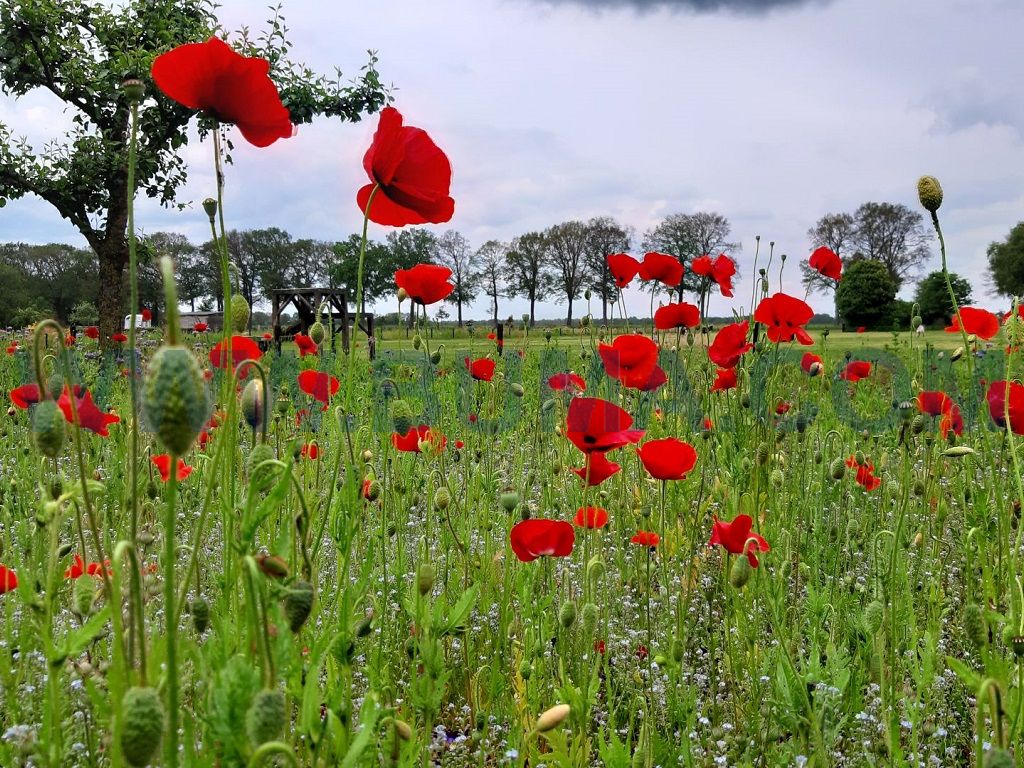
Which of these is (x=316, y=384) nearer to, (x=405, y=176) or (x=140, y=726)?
(x=405, y=176)

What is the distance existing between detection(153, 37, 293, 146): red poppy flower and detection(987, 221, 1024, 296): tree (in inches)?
2110

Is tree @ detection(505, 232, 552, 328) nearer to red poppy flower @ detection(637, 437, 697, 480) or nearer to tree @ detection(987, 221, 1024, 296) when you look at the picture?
tree @ detection(987, 221, 1024, 296)

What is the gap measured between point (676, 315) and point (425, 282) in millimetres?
1075

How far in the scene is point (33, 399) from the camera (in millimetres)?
2707

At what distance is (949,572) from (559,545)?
2190mm

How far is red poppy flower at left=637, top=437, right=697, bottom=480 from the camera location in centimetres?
170

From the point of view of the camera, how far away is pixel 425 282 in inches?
88.0

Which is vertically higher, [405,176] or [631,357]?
[405,176]

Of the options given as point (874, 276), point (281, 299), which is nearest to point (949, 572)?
point (281, 299)

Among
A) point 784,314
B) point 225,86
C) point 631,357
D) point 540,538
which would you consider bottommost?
point 540,538

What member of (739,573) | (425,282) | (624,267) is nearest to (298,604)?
(739,573)

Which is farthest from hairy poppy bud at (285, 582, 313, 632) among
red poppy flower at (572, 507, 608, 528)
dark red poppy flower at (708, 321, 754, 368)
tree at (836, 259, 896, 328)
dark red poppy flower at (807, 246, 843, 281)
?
tree at (836, 259, 896, 328)

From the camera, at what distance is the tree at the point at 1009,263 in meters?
47.0

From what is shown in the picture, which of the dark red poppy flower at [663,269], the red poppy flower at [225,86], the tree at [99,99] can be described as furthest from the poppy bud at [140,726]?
the tree at [99,99]
